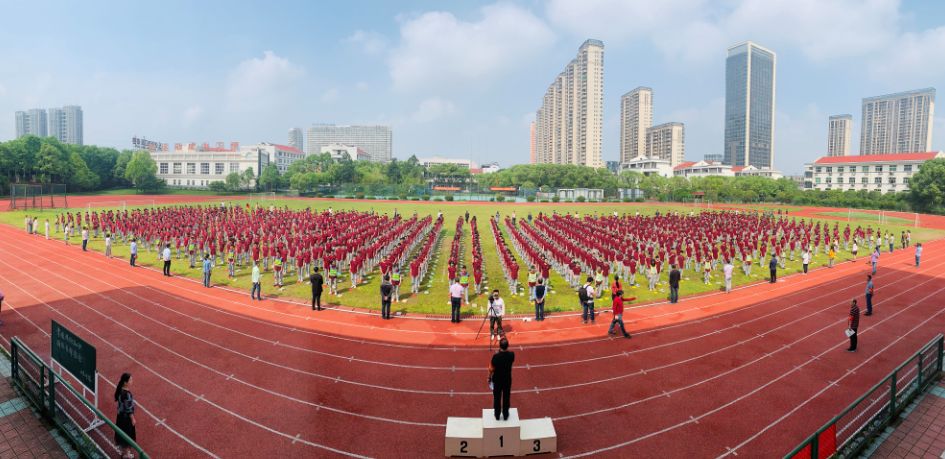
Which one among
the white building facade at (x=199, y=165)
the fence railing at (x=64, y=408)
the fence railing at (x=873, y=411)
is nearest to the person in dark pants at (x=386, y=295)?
the fence railing at (x=64, y=408)

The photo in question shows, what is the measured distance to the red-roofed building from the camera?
8044cm

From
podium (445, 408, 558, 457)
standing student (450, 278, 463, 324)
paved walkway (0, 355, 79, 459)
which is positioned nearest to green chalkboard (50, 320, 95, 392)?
paved walkway (0, 355, 79, 459)

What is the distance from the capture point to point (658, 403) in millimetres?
8570

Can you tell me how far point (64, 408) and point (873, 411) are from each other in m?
13.7

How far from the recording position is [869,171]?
276ft

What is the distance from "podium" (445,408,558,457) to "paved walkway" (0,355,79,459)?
18.7ft

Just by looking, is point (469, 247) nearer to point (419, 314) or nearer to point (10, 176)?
point (419, 314)

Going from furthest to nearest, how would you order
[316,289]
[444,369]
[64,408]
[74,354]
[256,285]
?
1. [256,285]
2. [316,289]
3. [444,369]
4. [74,354]
5. [64,408]

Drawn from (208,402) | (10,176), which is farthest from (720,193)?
(10,176)

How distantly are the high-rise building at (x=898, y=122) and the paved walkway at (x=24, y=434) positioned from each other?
234969mm

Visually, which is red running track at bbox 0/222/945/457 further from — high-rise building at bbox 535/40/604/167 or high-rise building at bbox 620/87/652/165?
high-rise building at bbox 620/87/652/165

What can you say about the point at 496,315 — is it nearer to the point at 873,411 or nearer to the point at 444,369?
the point at 444,369

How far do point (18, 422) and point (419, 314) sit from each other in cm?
904

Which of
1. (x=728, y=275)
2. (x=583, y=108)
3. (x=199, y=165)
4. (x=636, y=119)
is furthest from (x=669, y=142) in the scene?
(x=728, y=275)
